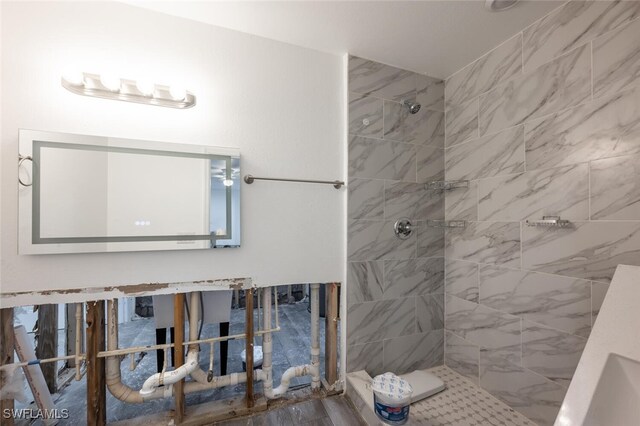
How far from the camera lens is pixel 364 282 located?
1.64m

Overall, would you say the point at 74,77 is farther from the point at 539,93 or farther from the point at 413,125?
the point at 539,93

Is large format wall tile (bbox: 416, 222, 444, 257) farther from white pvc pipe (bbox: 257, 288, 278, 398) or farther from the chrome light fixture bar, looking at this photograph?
the chrome light fixture bar

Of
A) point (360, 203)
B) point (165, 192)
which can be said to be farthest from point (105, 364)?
point (360, 203)

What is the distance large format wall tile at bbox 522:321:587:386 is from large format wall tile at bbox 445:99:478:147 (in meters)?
1.15

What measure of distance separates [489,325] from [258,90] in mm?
1918

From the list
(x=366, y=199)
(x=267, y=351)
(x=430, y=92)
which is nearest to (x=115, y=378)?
(x=267, y=351)

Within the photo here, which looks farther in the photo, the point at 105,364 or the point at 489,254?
the point at 489,254

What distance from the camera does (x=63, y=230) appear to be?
114 cm

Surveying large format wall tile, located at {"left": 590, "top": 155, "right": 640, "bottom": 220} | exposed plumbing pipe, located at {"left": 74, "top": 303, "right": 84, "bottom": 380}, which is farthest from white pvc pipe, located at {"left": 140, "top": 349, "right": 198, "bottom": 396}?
large format wall tile, located at {"left": 590, "top": 155, "right": 640, "bottom": 220}

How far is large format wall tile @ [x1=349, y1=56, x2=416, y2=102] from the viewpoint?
1.64 meters

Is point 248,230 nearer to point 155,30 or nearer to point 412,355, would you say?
point 155,30

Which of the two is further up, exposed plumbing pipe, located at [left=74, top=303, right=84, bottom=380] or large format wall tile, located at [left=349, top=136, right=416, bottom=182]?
large format wall tile, located at [left=349, top=136, right=416, bottom=182]

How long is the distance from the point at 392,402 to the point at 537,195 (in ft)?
4.10

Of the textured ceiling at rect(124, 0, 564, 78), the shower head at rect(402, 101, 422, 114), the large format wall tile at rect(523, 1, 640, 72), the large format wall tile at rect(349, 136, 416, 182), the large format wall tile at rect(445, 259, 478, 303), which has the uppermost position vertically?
the textured ceiling at rect(124, 0, 564, 78)
